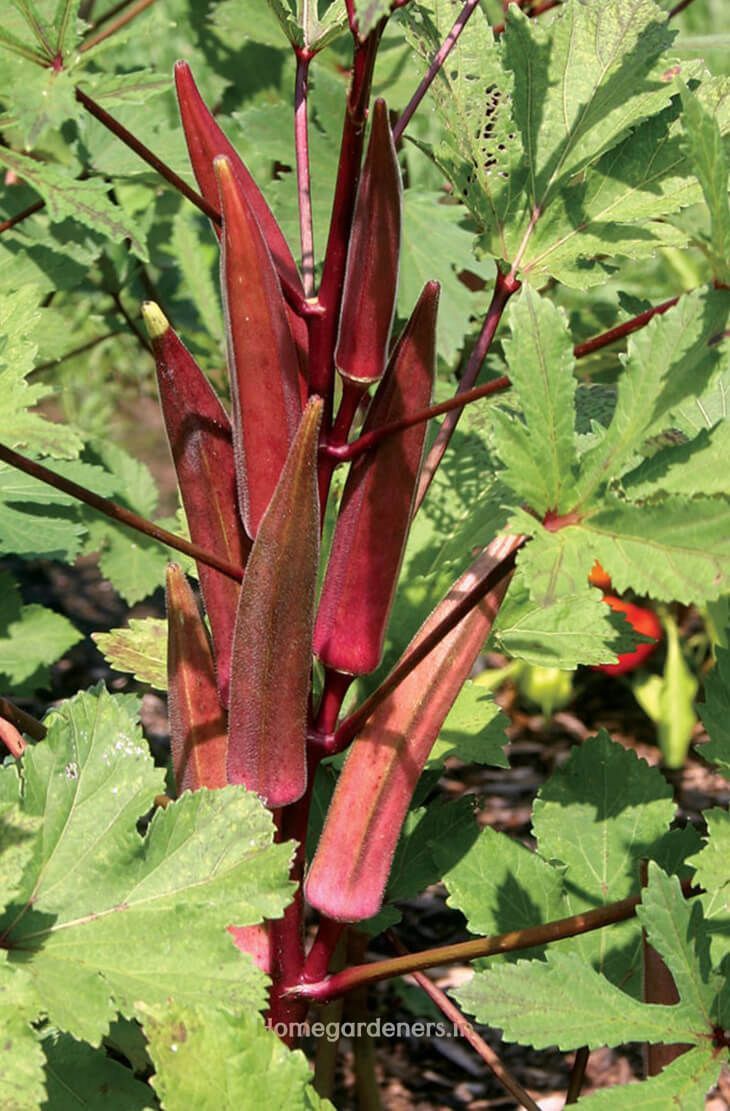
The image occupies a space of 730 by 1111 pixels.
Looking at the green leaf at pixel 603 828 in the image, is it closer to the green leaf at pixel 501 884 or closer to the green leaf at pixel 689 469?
the green leaf at pixel 501 884

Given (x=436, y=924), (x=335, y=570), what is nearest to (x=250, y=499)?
(x=335, y=570)

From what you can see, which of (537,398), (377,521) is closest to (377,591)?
(377,521)

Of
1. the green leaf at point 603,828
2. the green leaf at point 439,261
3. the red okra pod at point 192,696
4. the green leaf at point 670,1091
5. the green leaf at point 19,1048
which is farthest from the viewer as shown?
the green leaf at point 439,261

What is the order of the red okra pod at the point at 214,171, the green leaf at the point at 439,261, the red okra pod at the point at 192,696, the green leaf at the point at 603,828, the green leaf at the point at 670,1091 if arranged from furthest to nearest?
the green leaf at the point at 439,261, the green leaf at the point at 603,828, the red okra pod at the point at 192,696, the red okra pod at the point at 214,171, the green leaf at the point at 670,1091

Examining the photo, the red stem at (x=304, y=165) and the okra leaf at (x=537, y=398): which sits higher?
the red stem at (x=304, y=165)

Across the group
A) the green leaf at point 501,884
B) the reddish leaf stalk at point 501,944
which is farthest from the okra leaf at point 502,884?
the reddish leaf stalk at point 501,944

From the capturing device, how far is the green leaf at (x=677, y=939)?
957mm

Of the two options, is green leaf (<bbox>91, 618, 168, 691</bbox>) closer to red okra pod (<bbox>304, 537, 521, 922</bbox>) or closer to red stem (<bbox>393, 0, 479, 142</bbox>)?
red okra pod (<bbox>304, 537, 521, 922</bbox>)

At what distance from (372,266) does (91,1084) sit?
653mm

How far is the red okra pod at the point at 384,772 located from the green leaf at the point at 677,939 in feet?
0.70

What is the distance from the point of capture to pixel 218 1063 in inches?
35.3

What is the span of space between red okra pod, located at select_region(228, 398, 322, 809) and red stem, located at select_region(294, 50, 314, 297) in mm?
205

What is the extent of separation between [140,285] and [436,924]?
1114 mm

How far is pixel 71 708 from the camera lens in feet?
3.34
